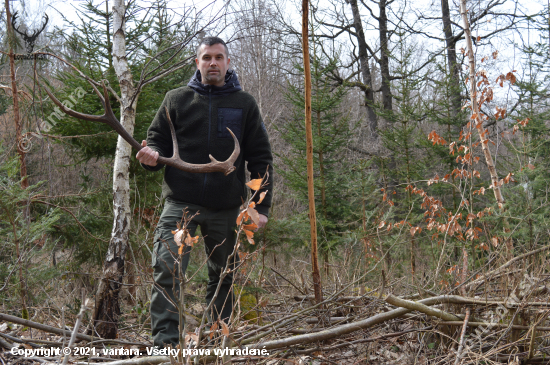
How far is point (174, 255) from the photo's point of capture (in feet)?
10.5

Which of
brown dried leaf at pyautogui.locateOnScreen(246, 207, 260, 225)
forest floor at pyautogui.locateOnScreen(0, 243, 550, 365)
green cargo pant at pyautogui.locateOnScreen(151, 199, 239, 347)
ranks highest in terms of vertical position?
brown dried leaf at pyautogui.locateOnScreen(246, 207, 260, 225)

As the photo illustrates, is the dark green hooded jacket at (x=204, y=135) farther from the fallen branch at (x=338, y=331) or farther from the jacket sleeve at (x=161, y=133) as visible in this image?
the fallen branch at (x=338, y=331)

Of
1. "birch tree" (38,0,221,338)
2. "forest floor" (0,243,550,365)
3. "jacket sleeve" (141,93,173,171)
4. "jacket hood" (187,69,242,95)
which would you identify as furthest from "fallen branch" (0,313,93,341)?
"jacket hood" (187,69,242,95)

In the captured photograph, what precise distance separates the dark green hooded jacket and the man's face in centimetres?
8

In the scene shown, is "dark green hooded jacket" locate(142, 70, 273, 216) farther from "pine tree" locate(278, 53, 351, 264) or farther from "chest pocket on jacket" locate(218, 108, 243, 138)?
"pine tree" locate(278, 53, 351, 264)

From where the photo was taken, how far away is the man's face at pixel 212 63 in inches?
141

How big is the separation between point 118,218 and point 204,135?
1745mm

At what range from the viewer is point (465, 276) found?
3254 millimetres

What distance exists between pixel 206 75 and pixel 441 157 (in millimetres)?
7820

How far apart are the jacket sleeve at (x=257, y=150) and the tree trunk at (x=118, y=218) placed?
162 cm

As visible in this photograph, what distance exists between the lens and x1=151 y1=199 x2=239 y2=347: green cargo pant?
312 centimetres

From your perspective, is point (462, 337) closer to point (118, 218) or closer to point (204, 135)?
point (204, 135)

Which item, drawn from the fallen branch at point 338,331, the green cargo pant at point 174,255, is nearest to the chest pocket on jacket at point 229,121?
the green cargo pant at point 174,255

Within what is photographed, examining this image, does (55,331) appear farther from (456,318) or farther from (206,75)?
(456,318)
